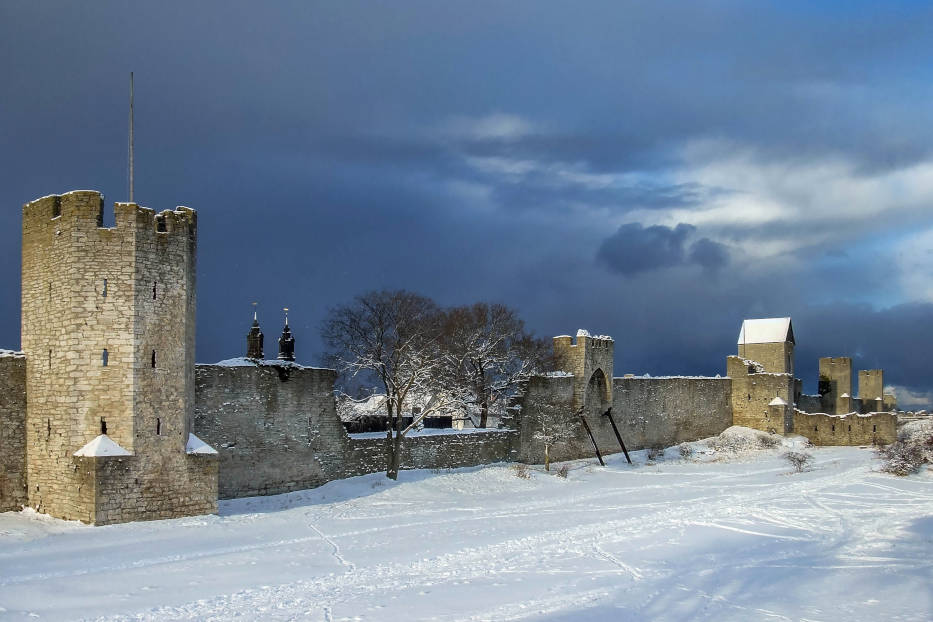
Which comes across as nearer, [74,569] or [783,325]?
[74,569]

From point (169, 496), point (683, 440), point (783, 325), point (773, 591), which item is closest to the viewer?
point (773, 591)

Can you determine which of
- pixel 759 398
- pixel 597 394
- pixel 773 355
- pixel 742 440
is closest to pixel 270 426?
pixel 597 394

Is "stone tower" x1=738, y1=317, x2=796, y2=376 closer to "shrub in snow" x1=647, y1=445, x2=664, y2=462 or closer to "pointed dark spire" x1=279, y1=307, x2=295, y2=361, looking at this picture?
"shrub in snow" x1=647, y1=445, x2=664, y2=462

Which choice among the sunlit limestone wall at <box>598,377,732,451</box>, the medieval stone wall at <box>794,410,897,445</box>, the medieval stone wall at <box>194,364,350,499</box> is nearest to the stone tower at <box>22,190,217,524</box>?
the medieval stone wall at <box>194,364,350,499</box>

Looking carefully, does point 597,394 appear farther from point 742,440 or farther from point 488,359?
point 742,440

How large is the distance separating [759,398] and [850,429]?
520 centimetres

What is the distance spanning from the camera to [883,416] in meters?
47.0

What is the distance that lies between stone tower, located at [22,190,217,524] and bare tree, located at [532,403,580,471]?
55.5 feet

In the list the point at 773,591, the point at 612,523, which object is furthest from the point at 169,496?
the point at 773,591

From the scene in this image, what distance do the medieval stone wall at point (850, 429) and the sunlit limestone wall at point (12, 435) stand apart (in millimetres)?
42198

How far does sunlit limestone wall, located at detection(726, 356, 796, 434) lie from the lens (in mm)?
48188

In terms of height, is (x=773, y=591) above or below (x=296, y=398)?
below

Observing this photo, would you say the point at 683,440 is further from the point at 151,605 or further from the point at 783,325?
the point at 151,605

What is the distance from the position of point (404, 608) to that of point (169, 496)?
924 centimetres
